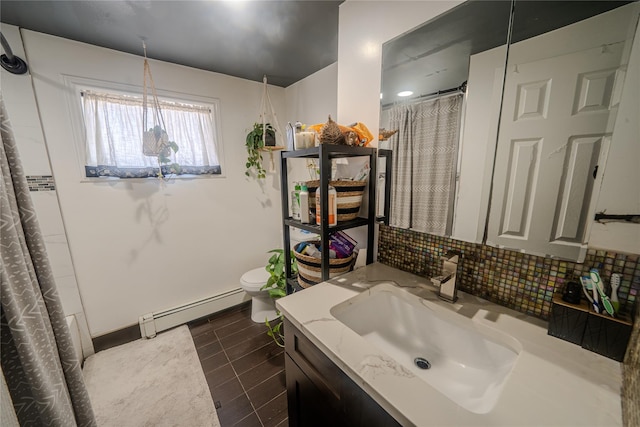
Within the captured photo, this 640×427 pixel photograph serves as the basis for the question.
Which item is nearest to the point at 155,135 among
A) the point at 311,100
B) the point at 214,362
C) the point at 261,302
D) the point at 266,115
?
the point at 266,115

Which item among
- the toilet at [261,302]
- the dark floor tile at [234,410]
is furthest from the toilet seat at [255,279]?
the dark floor tile at [234,410]

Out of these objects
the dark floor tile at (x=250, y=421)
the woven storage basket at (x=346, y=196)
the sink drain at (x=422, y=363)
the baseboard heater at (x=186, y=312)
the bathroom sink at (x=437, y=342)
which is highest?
the woven storage basket at (x=346, y=196)

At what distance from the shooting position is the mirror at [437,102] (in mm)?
769

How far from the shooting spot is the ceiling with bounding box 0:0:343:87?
1126 mm

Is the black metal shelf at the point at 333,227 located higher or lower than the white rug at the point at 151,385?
higher

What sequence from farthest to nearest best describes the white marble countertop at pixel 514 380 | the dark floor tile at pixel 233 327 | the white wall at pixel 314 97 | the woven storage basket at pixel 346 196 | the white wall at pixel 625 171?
1. the dark floor tile at pixel 233 327
2. the white wall at pixel 314 97
3. the woven storage basket at pixel 346 196
4. the white wall at pixel 625 171
5. the white marble countertop at pixel 514 380

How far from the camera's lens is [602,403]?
46 cm

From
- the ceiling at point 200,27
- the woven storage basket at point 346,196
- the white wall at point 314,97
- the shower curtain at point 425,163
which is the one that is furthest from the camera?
the white wall at point 314,97

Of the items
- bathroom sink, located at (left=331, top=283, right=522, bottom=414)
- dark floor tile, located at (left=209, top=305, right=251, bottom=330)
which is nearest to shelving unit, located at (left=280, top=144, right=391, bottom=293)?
bathroom sink, located at (left=331, top=283, right=522, bottom=414)

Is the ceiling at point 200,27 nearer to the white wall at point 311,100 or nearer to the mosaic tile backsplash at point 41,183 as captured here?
the white wall at point 311,100

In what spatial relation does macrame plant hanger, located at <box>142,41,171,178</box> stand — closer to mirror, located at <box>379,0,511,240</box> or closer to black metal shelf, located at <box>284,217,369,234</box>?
black metal shelf, located at <box>284,217,369,234</box>

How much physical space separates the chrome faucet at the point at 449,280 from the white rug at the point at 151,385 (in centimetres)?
137

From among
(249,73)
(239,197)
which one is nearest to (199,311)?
(239,197)

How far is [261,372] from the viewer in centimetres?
154
